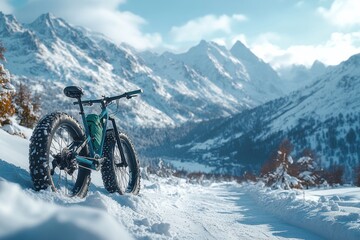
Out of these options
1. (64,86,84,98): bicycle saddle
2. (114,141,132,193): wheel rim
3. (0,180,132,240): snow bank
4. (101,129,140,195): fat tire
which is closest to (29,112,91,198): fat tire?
(64,86,84,98): bicycle saddle

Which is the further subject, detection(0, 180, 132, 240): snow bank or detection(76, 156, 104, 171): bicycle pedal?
detection(76, 156, 104, 171): bicycle pedal

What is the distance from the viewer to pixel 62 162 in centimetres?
560

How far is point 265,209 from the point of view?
42.3 ft

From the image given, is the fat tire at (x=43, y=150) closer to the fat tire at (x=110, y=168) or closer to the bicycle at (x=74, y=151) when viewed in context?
the bicycle at (x=74, y=151)

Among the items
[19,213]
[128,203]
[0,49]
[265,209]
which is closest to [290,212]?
[265,209]

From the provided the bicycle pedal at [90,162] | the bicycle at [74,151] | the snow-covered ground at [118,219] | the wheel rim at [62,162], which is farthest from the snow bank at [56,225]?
the bicycle pedal at [90,162]

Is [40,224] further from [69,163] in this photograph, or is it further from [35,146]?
[69,163]

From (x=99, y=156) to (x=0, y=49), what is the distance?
58.6ft

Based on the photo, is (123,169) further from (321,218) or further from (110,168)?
(321,218)

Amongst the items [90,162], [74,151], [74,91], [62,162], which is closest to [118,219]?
[62,162]

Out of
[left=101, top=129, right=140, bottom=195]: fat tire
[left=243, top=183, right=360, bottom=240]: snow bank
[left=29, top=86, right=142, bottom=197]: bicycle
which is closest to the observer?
[left=29, top=86, right=142, bottom=197]: bicycle

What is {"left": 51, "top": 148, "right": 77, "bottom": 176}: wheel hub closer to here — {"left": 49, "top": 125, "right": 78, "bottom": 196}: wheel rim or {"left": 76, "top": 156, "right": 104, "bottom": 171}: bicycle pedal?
{"left": 49, "top": 125, "right": 78, "bottom": 196}: wheel rim

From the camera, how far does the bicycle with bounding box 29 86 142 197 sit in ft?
16.5

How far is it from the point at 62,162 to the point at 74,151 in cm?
31
